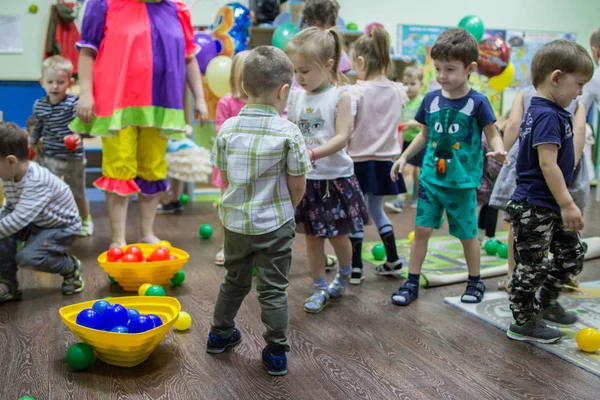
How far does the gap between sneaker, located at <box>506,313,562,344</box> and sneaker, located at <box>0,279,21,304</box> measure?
85.1 inches

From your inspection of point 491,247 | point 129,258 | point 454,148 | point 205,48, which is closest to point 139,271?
point 129,258

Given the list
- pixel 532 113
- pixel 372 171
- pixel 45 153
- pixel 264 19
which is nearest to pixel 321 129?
pixel 372 171

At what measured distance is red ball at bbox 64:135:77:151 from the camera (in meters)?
3.79

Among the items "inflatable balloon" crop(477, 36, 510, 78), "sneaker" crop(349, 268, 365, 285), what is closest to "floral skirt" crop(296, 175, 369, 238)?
"sneaker" crop(349, 268, 365, 285)

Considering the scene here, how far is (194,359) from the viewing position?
6.84 ft

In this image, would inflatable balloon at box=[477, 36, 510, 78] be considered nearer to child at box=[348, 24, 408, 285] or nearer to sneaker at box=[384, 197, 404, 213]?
child at box=[348, 24, 408, 285]

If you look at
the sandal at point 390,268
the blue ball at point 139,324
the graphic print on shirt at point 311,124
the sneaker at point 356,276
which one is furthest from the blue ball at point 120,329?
the sandal at point 390,268

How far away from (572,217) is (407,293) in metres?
0.90

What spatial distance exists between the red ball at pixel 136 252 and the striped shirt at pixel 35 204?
11.5 inches

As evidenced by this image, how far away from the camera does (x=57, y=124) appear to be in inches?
155

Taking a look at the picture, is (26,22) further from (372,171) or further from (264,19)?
(372,171)

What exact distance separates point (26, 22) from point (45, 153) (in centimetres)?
287

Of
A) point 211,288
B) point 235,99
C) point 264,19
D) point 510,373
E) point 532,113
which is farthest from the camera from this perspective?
point 264,19

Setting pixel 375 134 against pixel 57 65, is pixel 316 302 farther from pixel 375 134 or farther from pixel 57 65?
pixel 57 65
